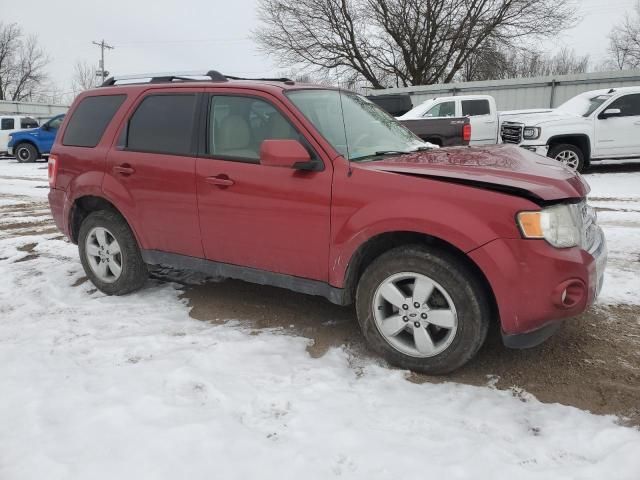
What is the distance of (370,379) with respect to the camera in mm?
2988

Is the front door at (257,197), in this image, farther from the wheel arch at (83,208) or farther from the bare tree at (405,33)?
Answer: the bare tree at (405,33)

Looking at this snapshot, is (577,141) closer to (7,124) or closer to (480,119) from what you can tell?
(480,119)

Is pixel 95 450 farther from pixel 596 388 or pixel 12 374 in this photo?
pixel 596 388

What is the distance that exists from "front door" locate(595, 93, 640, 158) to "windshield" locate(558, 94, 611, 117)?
0.26 metres

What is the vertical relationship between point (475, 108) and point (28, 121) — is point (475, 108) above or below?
below

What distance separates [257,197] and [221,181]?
34cm

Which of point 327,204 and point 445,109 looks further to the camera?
point 445,109

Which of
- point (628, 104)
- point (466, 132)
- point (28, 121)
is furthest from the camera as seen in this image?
point (28, 121)

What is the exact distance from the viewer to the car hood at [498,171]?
2.72m

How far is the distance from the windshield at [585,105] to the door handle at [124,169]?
10.7 m

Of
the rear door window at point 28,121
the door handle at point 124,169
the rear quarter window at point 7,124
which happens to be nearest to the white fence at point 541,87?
the rear door window at point 28,121

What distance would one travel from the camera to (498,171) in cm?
289

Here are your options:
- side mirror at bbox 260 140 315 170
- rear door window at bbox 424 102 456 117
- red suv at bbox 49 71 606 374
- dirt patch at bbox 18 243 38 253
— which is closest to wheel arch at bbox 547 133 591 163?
rear door window at bbox 424 102 456 117

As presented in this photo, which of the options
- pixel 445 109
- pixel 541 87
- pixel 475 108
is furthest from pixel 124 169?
pixel 541 87
